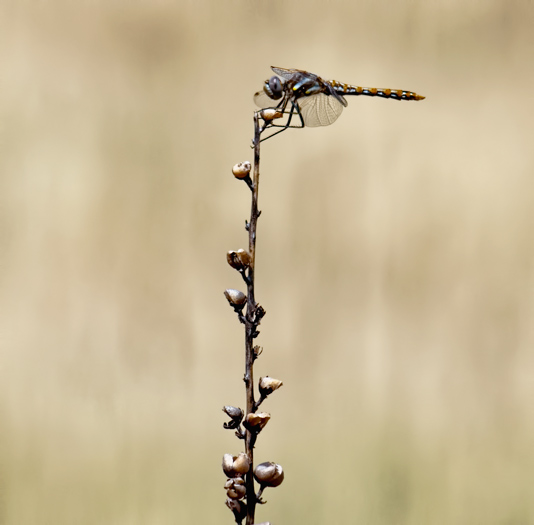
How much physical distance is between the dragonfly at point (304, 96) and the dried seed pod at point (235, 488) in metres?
0.31

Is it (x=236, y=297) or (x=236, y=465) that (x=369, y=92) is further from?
(x=236, y=465)

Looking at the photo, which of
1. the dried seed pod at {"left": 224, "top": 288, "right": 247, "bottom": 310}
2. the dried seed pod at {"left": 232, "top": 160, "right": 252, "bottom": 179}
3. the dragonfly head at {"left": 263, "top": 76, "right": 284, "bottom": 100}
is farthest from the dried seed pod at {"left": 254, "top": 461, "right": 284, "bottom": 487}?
the dragonfly head at {"left": 263, "top": 76, "right": 284, "bottom": 100}

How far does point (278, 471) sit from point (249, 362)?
86 millimetres

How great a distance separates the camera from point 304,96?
60 centimetres

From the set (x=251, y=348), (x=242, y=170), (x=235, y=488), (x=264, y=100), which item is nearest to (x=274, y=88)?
(x=264, y=100)

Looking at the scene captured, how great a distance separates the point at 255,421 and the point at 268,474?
0.14 feet

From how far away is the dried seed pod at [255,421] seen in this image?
0.44m

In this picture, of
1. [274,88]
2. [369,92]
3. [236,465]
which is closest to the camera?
[236,465]

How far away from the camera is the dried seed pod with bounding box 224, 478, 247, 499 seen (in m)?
0.43

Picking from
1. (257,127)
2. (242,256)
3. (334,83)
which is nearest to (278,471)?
(242,256)

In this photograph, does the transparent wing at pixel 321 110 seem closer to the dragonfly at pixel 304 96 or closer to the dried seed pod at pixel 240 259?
the dragonfly at pixel 304 96

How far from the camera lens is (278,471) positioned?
1.46 ft

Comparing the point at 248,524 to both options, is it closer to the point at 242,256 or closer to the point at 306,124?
the point at 242,256

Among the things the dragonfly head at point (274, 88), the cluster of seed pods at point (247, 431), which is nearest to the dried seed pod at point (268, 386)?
the cluster of seed pods at point (247, 431)
